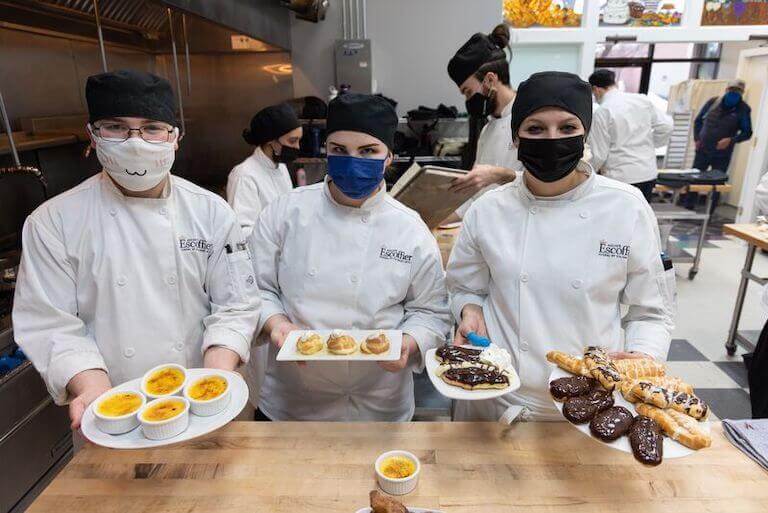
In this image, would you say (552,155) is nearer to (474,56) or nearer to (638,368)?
(638,368)

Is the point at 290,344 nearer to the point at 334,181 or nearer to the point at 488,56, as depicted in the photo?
the point at 334,181

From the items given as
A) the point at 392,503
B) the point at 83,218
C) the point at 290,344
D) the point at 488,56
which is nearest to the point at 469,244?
the point at 290,344

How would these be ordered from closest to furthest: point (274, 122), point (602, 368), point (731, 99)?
1. point (602, 368)
2. point (274, 122)
3. point (731, 99)

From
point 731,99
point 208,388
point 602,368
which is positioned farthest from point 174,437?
point 731,99

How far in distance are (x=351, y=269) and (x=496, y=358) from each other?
1.86 feet

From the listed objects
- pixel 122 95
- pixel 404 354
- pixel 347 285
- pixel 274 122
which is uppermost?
pixel 122 95

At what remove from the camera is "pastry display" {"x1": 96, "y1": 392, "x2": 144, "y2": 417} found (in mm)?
1094

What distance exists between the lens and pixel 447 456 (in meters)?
1.22

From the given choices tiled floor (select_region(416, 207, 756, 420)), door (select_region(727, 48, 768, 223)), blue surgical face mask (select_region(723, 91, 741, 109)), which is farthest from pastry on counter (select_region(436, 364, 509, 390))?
blue surgical face mask (select_region(723, 91, 741, 109))

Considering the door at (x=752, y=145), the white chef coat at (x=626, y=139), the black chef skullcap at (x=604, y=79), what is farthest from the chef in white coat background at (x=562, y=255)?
the door at (x=752, y=145)

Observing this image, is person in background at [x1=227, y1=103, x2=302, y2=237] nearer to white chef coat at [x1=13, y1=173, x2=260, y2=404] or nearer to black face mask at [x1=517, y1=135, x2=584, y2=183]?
white chef coat at [x1=13, y1=173, x2=260, y2=404]

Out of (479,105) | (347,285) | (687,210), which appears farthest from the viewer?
(687,210)

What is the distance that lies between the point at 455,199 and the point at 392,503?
1.75 m

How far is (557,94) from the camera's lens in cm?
132
